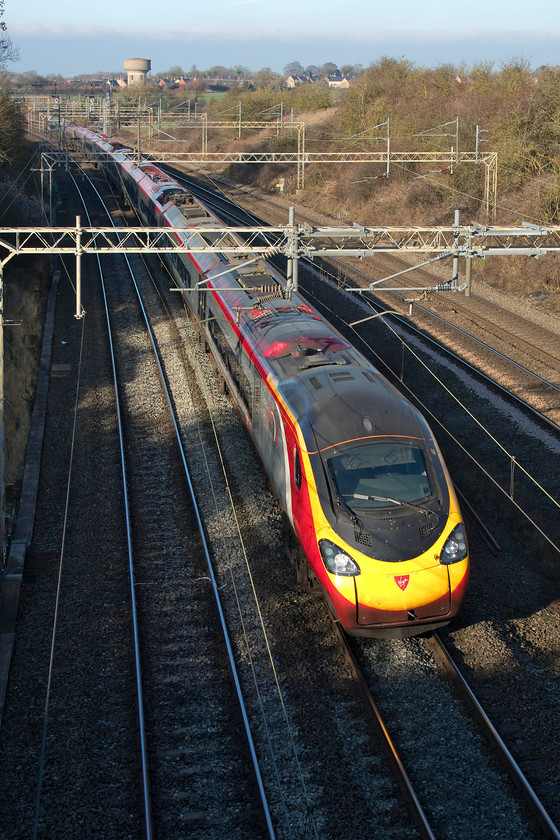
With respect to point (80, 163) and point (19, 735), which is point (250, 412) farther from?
point (80, 163)

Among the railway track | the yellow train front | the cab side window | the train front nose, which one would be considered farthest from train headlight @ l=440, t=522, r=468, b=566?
the cab side window

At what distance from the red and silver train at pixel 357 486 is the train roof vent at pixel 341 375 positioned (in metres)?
0.01

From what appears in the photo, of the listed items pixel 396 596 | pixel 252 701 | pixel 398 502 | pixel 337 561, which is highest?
pixel 398 502

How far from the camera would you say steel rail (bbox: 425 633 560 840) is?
24.5ft

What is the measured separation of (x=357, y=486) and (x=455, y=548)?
141 centimetres

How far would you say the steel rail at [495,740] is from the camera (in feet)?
24.5

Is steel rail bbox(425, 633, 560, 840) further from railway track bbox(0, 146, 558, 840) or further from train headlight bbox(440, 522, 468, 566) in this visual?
train headlight bbox(440, 522, 468, 566)

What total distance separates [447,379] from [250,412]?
7.74m

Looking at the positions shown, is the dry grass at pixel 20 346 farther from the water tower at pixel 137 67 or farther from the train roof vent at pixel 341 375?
the water tower at pixel 137 67

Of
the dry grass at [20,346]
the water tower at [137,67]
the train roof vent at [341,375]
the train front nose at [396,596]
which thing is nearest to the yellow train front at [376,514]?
the train front nose at [396,596]

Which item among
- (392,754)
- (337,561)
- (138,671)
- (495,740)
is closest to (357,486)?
(337,561)

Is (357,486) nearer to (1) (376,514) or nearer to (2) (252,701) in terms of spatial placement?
(1) (376,514)

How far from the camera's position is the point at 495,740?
848 cm

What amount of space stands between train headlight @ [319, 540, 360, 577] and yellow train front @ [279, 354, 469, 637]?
0.04 ft
